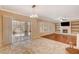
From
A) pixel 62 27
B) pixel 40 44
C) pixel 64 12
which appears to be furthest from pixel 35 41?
pixel 64 12

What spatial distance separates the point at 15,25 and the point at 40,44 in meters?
1.14

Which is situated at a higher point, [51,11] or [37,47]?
[51,11]

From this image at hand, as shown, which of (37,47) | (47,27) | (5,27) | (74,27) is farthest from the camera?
(5,27)

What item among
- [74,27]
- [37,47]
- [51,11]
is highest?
[51,11]

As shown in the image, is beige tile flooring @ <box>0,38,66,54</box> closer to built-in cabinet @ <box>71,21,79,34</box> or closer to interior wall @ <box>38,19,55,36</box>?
interior wall @ <box>38,19,55,36</box>

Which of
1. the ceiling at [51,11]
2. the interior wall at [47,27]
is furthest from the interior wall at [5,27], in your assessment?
the interior wall at [47,27]

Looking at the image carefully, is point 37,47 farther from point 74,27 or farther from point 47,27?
point 74,27

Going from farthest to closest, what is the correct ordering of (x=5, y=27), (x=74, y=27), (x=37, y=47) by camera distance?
(x=5, y=27) → (x=37, y=47) → (x=74, y=27)

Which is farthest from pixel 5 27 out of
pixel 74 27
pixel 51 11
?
pixel 74 27

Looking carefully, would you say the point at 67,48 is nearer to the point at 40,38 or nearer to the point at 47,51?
the point at 47,51

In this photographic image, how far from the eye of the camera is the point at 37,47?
3.84m

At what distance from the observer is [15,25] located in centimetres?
379

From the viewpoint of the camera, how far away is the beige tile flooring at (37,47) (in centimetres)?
360

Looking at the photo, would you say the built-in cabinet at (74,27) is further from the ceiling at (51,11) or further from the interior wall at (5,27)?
the interior wall at (5,27)
